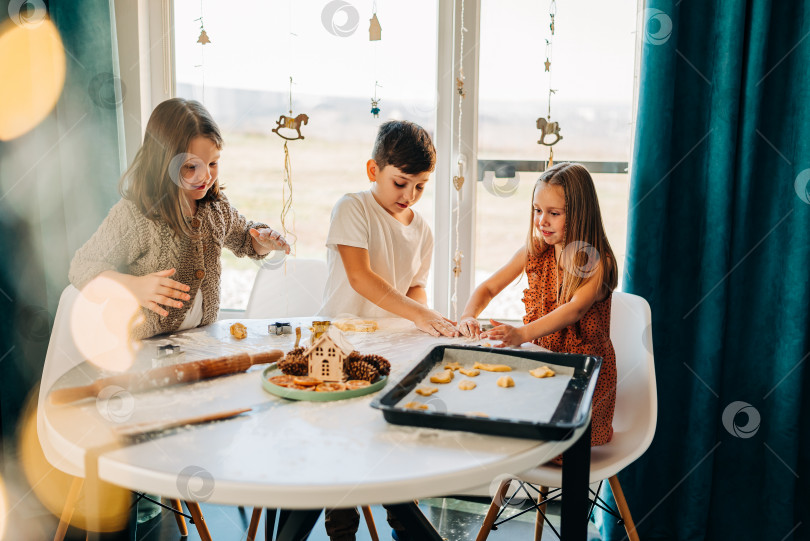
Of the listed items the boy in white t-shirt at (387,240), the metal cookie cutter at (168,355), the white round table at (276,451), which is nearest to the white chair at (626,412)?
the boy in white t-shirt at (387,240)

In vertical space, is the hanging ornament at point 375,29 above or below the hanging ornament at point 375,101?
above

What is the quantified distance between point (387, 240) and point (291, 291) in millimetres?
351

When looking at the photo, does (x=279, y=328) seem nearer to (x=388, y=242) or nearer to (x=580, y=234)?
(x=388, y=242)

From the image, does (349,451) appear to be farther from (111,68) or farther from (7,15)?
(7,15)

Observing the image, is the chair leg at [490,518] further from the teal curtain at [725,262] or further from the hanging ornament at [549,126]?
the hanging ornament at [549,126]

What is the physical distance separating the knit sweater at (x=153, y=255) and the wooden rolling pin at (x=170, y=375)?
1.44ft

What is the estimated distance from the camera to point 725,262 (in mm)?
1843

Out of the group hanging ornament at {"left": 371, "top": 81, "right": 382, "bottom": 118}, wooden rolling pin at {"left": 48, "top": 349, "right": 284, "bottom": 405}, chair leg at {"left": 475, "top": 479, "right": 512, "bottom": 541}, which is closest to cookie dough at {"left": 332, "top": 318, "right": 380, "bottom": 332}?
wooden rolling pin at {"left": 48, "top": 349, "right": 284, "bottom": 405}

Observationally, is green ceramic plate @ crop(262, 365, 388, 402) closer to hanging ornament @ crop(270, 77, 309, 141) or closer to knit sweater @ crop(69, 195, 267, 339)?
knit sweater @ crop(69, 195, 267, 339)

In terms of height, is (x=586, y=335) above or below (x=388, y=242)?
below

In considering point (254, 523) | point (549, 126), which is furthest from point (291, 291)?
point (549, 126)

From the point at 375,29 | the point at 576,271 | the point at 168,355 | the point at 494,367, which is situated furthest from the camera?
the point at 375,29

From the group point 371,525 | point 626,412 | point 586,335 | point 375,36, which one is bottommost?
point 371,525

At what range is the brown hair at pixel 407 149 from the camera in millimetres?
1742
